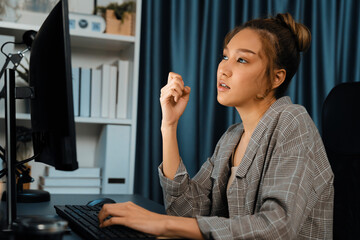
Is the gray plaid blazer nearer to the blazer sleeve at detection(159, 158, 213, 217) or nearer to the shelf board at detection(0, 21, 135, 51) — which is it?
the blazer sleeve at detection(159, 158, 213, 217)

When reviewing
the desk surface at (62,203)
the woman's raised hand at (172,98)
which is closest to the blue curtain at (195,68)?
the desk surface at (62,203)

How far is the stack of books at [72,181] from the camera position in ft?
5.99

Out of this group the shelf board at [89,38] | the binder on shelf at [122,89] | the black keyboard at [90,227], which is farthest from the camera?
the binder on shelf at [122,89]

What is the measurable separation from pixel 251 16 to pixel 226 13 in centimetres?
14

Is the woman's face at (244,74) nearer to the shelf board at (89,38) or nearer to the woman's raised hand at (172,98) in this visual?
the woman's raised hand at (172,98)

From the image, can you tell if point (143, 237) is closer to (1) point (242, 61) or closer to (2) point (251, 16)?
(1) point (242, 61)

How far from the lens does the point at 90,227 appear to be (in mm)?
819

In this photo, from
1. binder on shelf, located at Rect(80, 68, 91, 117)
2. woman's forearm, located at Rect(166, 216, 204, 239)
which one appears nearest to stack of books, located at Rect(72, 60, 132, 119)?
binder on shelf, located at Rect(80, 68, 91, 117)

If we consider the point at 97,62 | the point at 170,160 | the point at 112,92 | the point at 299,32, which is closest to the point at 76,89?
the point at 112,92

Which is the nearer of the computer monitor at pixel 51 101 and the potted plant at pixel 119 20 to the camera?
the computer monitor at pixel 51 101

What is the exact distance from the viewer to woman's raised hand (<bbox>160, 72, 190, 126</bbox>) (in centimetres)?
128

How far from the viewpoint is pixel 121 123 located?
1.88 meters

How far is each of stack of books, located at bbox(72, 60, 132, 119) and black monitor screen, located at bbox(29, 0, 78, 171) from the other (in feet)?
3.04

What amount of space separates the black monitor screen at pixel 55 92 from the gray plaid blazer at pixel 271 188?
0.29 m
